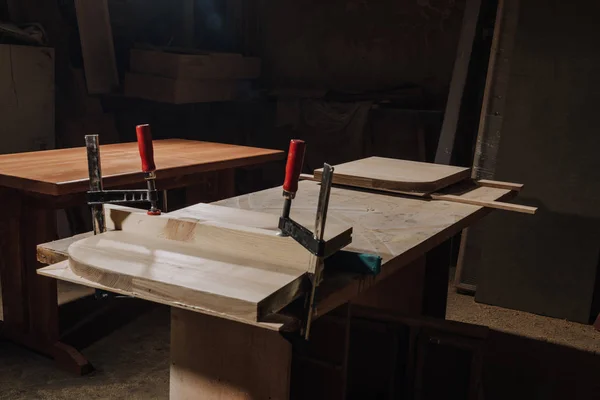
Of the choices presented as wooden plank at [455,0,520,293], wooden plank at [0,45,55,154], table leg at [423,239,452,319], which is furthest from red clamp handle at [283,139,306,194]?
wooden plank at [0,45,55,154]

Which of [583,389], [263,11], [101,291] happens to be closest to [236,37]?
[263,11]

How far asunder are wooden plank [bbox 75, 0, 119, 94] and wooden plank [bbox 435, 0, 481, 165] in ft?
8.23

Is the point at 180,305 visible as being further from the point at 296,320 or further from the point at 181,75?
the point at 181,75

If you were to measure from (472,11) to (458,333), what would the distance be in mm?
2531

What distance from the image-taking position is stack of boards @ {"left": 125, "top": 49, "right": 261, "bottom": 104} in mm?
4496

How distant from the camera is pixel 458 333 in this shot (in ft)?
6.61

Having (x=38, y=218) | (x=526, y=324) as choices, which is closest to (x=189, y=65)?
(x=38, y=218)

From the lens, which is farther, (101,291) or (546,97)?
(546,97)

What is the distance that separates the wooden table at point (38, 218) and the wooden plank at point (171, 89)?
1.49m

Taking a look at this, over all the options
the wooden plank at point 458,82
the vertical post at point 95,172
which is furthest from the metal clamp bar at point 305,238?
the wooden plank at point 458,82

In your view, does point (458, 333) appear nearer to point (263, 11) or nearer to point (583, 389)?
point (583, 389)

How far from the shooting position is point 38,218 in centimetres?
269

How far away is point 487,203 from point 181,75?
9.58ft

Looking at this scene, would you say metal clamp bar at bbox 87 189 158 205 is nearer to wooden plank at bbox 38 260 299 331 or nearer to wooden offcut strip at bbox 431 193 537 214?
wooden plank at bbox 38 260 299 331
